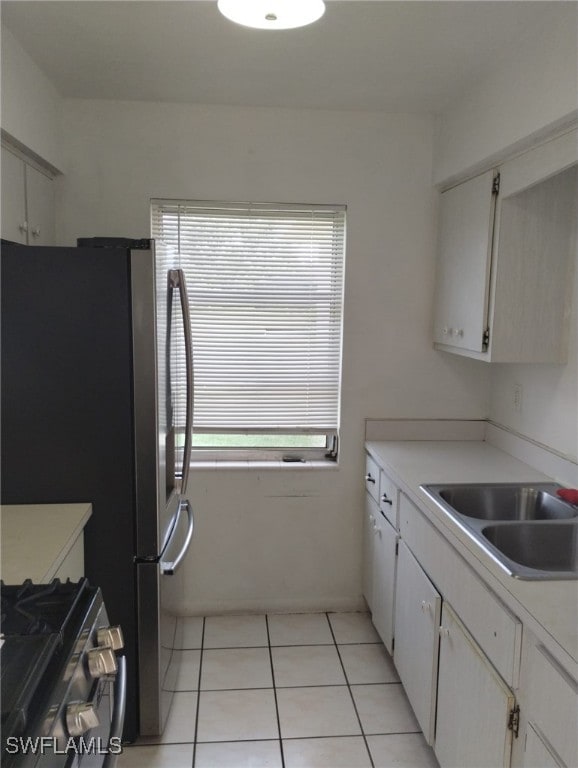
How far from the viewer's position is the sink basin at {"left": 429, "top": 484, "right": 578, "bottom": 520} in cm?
212

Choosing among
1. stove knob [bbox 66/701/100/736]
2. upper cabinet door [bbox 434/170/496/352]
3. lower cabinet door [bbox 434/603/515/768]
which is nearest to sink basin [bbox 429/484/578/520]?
lower cabinet door [bbox 434/603/515/768]

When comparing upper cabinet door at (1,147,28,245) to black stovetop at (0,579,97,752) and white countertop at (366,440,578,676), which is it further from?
white countertop at (366,440,578,676)

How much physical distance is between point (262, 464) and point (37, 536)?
4.51ft

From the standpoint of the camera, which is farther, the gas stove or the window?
the window

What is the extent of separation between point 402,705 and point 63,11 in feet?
9.07

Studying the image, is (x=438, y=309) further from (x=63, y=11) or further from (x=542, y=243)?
(x=63, y=11)

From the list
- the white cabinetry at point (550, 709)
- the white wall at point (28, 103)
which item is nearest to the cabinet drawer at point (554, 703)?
the white cabinetry at point (550, 709)

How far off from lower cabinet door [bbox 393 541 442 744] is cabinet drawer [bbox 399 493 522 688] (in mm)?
67

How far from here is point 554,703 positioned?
1194 millimetres

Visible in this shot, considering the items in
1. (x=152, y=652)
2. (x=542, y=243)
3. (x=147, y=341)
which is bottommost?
(x=152, y=652)

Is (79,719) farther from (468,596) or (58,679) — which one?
(468,596)

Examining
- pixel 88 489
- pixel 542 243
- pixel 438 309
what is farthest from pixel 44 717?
pixel 438 309

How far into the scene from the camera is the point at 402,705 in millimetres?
2330

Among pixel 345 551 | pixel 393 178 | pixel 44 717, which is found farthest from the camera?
pixel 345 551
